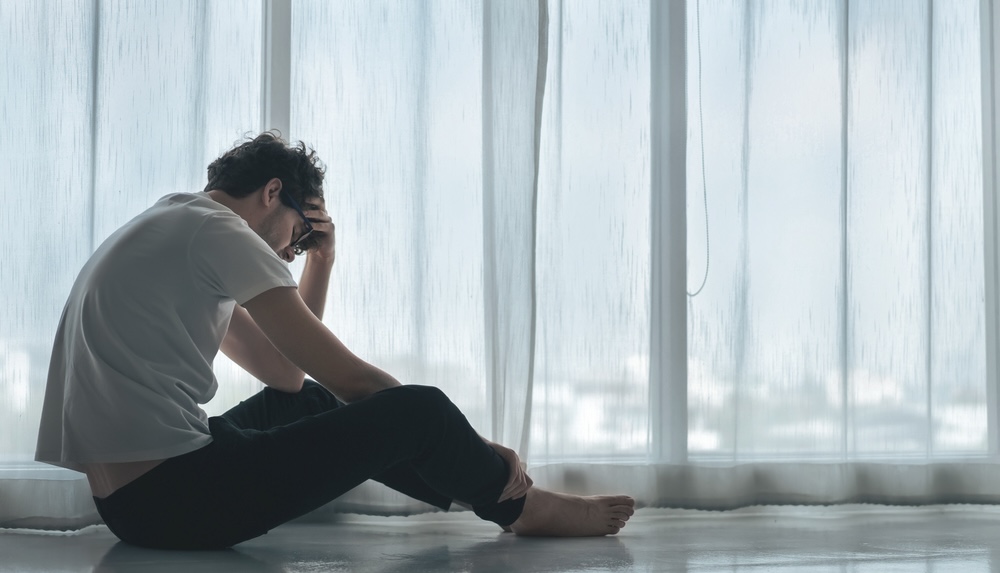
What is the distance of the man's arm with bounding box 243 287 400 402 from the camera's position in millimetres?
1325

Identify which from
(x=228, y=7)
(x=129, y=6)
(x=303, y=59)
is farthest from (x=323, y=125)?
(x=129, y=6)

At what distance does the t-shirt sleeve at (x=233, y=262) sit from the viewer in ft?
4.31

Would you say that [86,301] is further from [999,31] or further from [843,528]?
[999,31]

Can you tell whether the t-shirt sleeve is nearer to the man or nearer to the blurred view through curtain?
the man

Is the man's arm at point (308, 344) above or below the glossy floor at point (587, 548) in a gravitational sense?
above

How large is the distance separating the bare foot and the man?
0.75 feet

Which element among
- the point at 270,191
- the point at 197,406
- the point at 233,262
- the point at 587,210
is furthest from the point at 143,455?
the point at 587,210

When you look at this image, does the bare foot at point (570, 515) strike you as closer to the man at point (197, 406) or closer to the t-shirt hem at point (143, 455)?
the man at point (197, 406)

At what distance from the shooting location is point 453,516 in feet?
6.43

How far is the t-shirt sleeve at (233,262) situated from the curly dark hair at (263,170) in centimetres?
17

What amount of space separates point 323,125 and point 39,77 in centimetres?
60

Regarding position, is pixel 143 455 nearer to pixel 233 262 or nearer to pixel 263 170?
pixel 233 262

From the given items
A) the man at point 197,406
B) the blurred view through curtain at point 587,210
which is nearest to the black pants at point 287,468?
the man at point 197,406

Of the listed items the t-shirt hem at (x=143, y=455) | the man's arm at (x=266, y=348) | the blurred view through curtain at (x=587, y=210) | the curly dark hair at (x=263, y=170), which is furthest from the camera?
the blurred view through curtain at (x=587, y=210)
